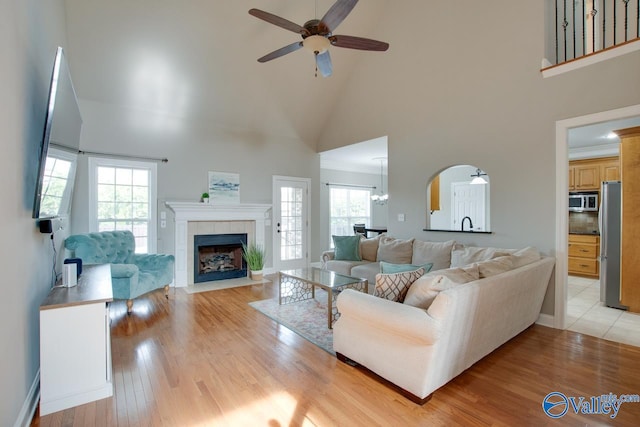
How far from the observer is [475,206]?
7145mm

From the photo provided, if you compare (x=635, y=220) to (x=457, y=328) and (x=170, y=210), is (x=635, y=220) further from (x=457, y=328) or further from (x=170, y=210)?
(x=170, y=210)

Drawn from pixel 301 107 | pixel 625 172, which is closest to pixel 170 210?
pixel 301 107

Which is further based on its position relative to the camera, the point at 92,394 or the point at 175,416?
the point at 92,394

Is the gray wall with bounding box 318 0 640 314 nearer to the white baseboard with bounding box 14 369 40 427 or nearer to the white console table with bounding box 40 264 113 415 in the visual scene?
the white console table with bounding box 40 264 113 415

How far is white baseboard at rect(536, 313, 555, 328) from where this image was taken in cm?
340

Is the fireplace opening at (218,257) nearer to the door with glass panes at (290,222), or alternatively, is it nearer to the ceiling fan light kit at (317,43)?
the door with glass panes at (290,222)

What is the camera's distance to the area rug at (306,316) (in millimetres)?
3019

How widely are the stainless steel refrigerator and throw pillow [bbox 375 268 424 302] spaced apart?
11.4 feet

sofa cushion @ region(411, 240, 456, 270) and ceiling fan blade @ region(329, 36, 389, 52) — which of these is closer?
ceiling fan blade @ region(329, 36, 389, 52)

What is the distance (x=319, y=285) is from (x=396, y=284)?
1.24 m

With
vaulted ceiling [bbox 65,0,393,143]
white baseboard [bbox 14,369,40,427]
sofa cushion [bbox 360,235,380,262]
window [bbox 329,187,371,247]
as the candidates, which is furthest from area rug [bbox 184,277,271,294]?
window [bbox 329,187,371,247]

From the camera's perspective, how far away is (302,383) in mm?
2246

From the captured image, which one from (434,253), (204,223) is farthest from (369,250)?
(204,223)

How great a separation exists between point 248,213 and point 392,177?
278cm
